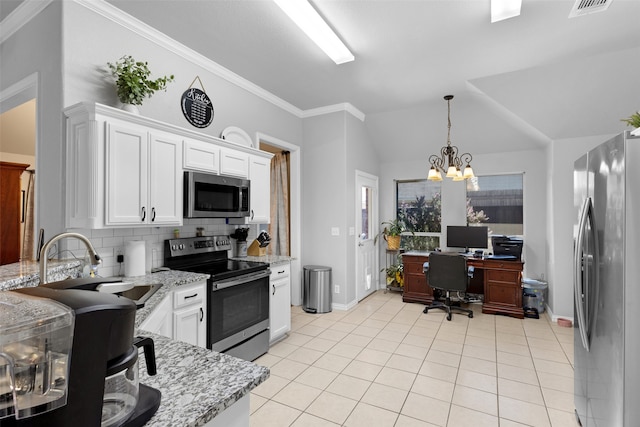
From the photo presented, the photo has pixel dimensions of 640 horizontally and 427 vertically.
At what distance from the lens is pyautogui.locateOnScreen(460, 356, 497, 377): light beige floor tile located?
9.63ft

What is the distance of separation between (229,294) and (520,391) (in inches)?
101

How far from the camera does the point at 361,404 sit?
2422mm

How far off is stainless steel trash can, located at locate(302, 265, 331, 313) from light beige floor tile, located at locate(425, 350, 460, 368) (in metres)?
1.66

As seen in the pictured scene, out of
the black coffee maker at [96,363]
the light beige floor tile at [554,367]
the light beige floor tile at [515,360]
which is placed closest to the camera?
the black coffee maker at [96,363]

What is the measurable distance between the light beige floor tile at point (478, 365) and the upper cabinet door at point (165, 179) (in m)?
2.96

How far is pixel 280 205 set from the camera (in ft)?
16.7

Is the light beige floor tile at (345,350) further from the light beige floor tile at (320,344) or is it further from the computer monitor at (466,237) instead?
the computer monitor at (466,237)

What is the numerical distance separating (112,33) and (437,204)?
5.17 metres

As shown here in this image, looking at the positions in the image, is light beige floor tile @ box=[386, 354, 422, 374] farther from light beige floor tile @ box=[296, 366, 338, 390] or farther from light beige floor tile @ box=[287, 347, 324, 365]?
light beige floor tile @ box=[287, 347, 324, 365]

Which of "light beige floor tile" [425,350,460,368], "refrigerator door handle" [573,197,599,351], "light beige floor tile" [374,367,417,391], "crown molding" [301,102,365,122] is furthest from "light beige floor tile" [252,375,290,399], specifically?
"crown molding" [301,102,365,122]

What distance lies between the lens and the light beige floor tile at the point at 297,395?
7.97 ft

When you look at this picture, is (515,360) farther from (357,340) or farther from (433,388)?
(357,340)

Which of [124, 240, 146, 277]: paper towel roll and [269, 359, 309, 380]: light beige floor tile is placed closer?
[124, 240, 146, 277]: paper towel roll

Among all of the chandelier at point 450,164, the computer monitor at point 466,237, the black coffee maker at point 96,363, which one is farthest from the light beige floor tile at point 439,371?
the black coffee maker at point 96,363
